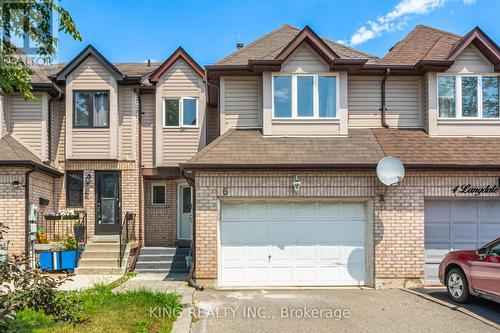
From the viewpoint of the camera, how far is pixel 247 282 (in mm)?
11555

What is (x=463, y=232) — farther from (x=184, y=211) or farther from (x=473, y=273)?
(x=184, y=211)

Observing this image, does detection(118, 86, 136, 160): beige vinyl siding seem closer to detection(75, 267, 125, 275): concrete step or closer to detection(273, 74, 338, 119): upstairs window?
detection(75, 267, 125, 275): concrete step

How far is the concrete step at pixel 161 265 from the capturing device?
45.9 feet

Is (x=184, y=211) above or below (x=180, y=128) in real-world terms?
→ below

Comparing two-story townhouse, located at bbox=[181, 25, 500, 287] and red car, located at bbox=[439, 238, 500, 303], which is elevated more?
two-story townhouse, located at bbox=[181, 25, 500, 287]

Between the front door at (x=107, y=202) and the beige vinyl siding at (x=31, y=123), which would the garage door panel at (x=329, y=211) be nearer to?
the front door at (x=107, y=202)

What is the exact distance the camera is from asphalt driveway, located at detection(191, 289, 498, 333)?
25.2ft

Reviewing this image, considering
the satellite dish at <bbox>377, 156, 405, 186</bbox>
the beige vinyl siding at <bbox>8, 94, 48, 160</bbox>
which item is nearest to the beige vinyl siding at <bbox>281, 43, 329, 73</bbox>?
the satellite dish at <bbox>377, 156, 405, 186</bbox>

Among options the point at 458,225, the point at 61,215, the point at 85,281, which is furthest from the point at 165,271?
the point at 458,225

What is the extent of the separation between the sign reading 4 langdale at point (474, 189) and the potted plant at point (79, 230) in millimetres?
10961

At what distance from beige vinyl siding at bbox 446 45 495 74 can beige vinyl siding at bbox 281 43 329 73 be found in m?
3.65

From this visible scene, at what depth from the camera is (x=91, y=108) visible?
50.9 feet

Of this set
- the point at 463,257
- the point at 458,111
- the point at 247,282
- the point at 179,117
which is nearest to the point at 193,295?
the point at 247,282

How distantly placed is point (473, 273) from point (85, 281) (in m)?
9.31
